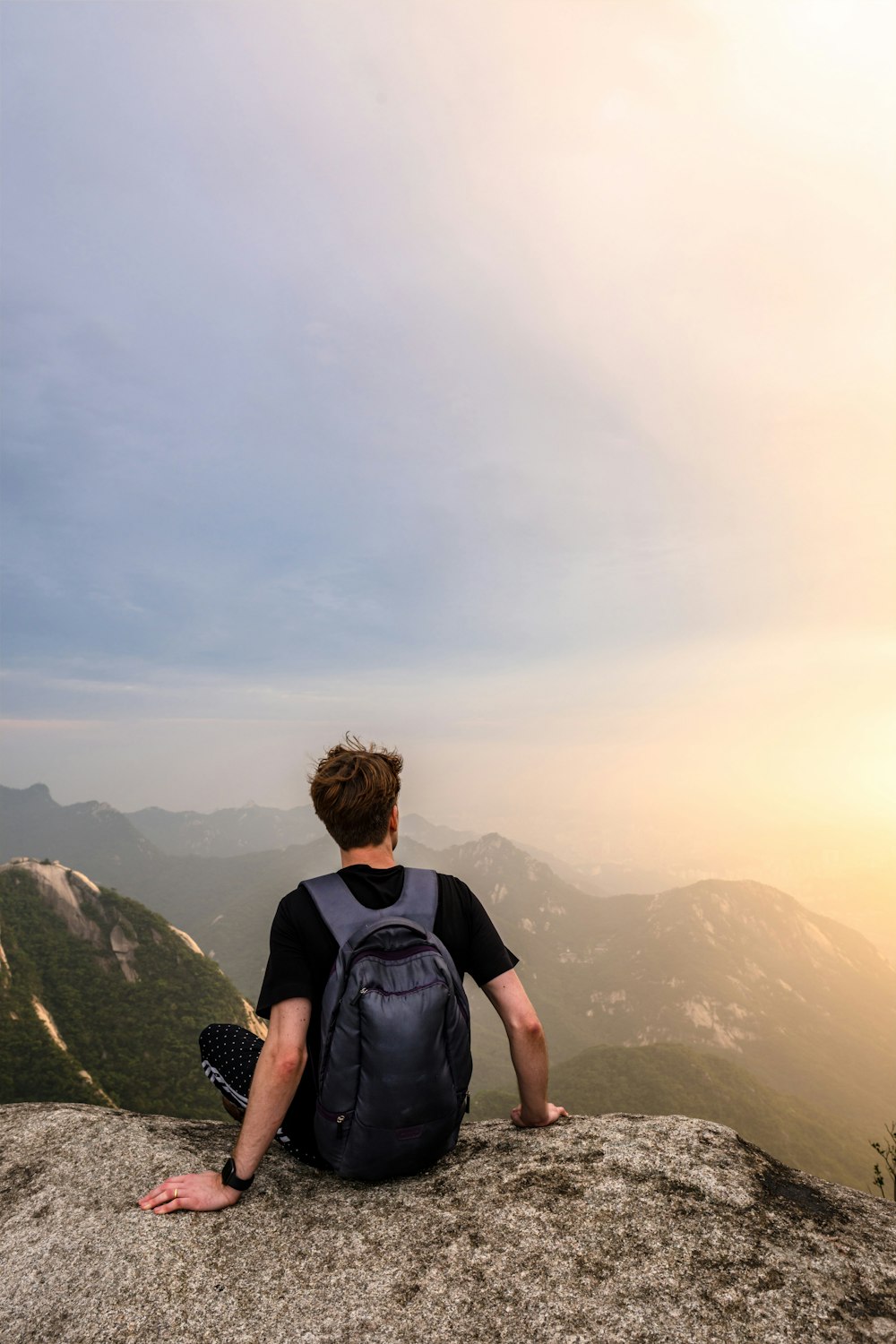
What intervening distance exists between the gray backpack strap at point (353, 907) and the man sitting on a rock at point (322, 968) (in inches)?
2.2

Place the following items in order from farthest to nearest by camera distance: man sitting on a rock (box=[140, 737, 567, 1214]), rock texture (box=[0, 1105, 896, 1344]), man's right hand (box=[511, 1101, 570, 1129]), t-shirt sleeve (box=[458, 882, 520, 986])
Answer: man's right hand (box=[511, 1101, 570, 1129]) → t-shirt sleeve (box=[458, 882, 520, 986]) → man sitting on a rock (box=[140, 737, 567, 1214]) → rock texture (box=[0, 1105, 896, 1344])

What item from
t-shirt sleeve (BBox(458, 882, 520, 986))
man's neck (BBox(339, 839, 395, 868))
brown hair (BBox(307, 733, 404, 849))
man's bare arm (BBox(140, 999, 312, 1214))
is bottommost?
man's bare arm (BBox(140, 999, 312, 1214))

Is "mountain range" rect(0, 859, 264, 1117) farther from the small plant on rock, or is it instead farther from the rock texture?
the rock texture

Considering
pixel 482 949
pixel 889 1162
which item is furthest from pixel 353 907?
pixel 889 1162

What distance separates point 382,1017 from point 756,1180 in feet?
12.1

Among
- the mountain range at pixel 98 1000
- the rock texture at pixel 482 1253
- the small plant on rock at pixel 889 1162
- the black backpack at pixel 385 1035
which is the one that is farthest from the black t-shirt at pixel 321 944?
the mountain range at pixel 98 1000

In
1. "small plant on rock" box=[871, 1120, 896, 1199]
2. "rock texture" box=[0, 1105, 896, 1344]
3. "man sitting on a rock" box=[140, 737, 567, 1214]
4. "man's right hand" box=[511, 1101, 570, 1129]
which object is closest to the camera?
"rock texture" box=[0, 1105, 896, 1344]

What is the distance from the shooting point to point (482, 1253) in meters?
4.44

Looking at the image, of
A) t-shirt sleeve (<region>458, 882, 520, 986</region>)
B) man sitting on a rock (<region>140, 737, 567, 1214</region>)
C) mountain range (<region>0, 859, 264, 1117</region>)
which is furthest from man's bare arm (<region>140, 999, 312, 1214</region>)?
mountain range (<region>0, 859, 264, 1117</region>)

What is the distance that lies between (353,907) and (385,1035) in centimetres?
98

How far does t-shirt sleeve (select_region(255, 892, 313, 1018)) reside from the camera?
4.77 m

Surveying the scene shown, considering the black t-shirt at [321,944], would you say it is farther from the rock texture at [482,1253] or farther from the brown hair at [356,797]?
the rock texture at [482,1253]

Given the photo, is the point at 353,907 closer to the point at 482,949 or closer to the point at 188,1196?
the point at 482,949

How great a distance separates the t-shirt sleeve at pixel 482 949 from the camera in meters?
5.30
